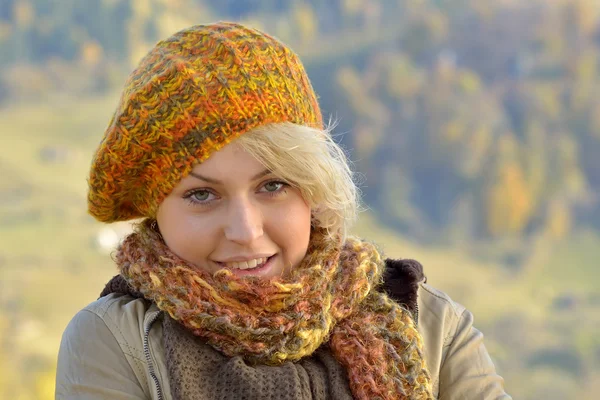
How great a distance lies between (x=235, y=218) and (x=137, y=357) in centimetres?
36

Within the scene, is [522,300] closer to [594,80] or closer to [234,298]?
[594,80]

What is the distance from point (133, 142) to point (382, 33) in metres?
20.0

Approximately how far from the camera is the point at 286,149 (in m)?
1.56

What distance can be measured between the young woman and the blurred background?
32.5ft

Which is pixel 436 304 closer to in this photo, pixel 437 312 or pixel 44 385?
pixel 437 312

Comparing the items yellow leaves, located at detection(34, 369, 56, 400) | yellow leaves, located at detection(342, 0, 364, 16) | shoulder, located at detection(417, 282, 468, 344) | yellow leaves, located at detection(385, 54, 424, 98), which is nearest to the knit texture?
shoulder, located at detection(417, 282, 468, 344)

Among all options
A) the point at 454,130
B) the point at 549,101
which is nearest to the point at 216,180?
the point at 454,130

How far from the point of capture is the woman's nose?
60.6 inches

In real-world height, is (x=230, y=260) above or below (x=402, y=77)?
below

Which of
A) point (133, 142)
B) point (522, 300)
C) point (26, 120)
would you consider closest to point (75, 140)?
point (26, 120)

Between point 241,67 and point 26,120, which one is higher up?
point 26,120

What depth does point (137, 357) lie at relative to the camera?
1.60 meters

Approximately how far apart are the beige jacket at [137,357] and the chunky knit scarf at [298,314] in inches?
2.9

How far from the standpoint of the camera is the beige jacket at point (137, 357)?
157 centimetres
